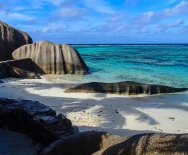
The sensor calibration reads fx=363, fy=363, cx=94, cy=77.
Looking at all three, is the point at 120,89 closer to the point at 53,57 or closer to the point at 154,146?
the point at 53,57

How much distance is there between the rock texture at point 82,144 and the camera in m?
4.92

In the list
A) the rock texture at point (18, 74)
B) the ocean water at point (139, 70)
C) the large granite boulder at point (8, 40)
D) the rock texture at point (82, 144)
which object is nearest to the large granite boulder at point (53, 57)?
the large granite boulder at point (8, 40)

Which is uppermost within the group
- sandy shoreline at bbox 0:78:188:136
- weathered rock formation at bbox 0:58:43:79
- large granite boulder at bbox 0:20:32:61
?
large granite boulder at bbox 0:20:32:61

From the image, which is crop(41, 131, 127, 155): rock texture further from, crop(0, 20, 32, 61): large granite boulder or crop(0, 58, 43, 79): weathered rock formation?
crop(0, 20, 32, 61): large granite boulder

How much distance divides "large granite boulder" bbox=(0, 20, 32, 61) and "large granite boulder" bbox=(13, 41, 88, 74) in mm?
797

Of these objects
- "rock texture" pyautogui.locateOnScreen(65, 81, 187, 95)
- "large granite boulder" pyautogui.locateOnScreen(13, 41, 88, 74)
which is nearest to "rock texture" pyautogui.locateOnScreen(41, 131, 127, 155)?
"rock texture" pyautogui.locateOnScreen(65, 81, 187, 95)

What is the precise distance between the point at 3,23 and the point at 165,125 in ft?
58.7

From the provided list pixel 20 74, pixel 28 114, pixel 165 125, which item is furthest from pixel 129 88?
pixel 28 114

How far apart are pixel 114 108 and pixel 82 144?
6.30 m

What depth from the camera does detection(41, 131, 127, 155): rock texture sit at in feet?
16.1

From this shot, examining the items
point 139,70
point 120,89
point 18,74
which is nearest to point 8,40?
point 18,74

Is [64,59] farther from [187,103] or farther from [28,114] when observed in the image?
[28,114]

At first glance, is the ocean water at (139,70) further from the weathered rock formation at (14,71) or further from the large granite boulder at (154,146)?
the large granite boulder at (154,146)

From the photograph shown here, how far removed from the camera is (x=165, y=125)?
9.47 meters
